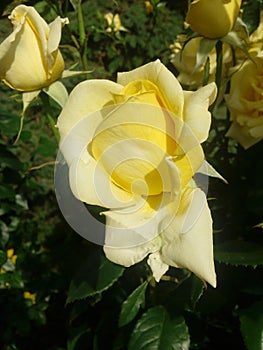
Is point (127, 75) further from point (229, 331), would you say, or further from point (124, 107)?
point (229, 331)

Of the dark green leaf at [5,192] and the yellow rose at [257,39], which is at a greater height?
the yellow rose at [257,39]

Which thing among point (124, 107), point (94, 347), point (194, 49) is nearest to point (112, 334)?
point (94, 347)

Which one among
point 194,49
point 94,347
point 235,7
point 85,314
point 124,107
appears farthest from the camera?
point 85,314

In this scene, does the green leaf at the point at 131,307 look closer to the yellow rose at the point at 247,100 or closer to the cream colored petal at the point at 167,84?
the yellow rose at the point at 247,100

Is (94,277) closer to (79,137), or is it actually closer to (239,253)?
(239,253)

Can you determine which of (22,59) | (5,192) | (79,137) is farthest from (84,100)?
(5,192)

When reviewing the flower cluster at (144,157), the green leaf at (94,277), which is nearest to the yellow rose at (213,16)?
the flower cluster at (144,157)
